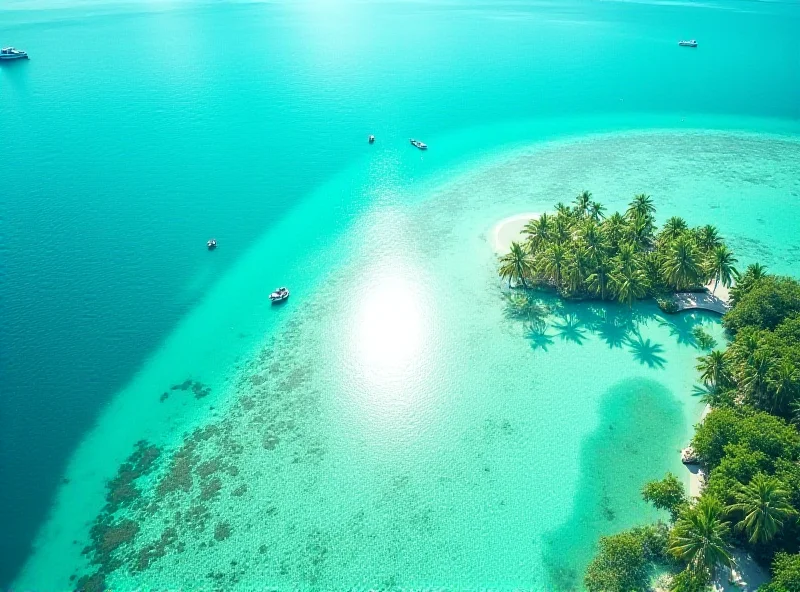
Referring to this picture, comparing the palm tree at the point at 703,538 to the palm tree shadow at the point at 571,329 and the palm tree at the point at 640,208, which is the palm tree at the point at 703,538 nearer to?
the palm tree shadow at the point at 571,329

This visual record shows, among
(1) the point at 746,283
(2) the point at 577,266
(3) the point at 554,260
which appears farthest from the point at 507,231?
(1) the point at 746,283

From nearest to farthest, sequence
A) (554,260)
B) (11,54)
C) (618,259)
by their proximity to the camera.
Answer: (618,259) < (554,260) < (11,54)

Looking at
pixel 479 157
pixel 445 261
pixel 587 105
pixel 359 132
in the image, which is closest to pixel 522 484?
pixel 445 261

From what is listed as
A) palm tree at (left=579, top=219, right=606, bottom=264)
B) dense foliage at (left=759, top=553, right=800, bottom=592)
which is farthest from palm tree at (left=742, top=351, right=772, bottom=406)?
palm tree at (left=579, top=219, right=606, bottom=264)

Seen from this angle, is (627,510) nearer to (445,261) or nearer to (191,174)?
(445,261)

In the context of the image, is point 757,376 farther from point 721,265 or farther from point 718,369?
point 721,265

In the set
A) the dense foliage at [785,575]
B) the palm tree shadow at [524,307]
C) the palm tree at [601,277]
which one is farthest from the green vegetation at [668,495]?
the palm tree at [601,277]
